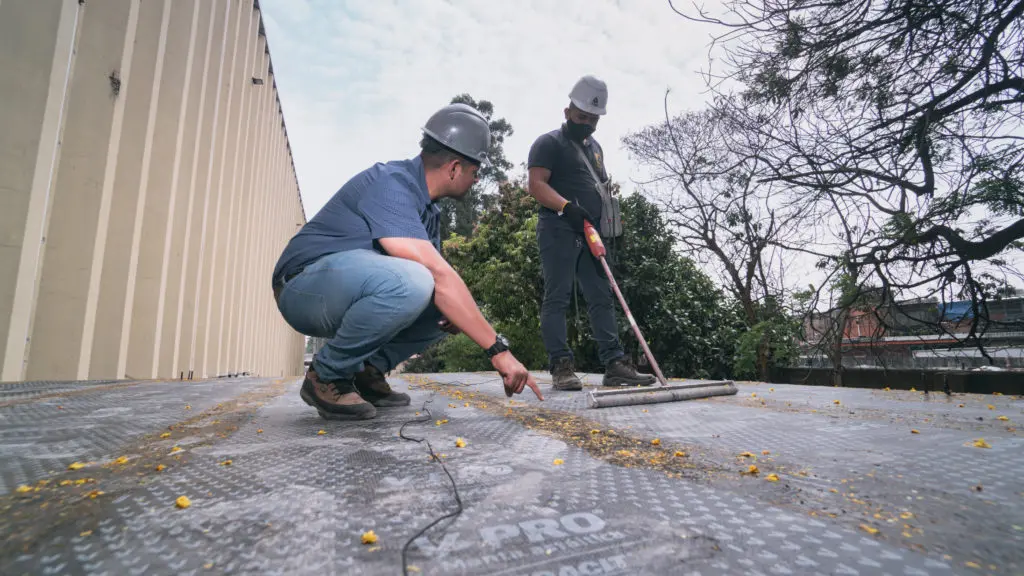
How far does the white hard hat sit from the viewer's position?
2895 millimetres

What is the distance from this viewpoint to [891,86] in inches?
147

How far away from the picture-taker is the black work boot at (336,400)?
1.64m

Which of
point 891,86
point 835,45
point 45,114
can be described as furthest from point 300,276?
point 891,86

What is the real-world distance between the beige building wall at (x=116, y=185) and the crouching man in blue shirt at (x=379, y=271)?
2.54m

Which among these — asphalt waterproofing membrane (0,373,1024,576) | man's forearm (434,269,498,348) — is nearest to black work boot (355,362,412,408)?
asphalt waterproofing membrane (0,373,1024,576)

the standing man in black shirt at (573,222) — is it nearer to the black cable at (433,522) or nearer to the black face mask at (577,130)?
the black face mask at (577,130)

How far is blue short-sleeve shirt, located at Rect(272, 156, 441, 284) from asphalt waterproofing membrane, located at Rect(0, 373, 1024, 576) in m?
0.64

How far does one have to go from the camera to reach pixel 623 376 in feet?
9.00

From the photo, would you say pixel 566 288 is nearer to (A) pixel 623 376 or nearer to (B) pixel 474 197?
(A) pixel 623 376

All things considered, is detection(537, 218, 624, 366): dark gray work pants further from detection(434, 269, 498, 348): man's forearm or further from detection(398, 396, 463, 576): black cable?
detection(398, 396, 463, 576): black cable

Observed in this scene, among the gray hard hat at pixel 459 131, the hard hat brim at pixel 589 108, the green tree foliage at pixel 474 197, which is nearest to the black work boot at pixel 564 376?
the gray hard hat at pixel 459 131

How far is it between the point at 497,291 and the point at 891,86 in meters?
5.65

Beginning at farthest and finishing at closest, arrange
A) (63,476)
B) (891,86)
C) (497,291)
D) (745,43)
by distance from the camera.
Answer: (497,291), (891,86), (745,43), (63,476)

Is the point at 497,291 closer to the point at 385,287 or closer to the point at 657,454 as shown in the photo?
the point at 385,287
